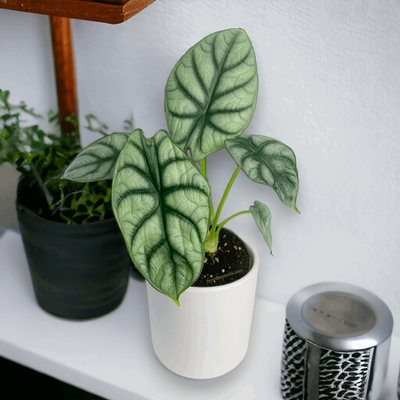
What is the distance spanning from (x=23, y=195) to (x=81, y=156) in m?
0.26

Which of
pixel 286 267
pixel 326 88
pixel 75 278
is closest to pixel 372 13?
pixel 326 88

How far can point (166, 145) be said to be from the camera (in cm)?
51

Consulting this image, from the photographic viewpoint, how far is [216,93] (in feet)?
2.16

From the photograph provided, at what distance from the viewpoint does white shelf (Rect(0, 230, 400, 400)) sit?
75cm

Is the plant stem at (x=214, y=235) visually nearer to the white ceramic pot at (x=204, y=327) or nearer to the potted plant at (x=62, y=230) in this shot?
the white ceramic pot at (x=204, y=327)

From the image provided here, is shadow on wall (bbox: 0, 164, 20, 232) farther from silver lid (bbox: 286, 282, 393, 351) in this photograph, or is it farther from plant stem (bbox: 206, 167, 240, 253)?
silver lid (bbox: 286, 282, 393, 351)

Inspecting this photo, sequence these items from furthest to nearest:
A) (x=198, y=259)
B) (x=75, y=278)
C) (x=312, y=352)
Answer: (x=75, y=278) → (x=312, y=352) → (x=198, y=259)

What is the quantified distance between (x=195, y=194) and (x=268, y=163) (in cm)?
16

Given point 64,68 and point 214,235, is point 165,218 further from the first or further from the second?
point 64,68

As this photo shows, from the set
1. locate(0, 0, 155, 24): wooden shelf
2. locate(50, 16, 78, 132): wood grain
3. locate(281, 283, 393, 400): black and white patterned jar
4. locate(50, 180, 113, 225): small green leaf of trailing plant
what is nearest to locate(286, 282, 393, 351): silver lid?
locate(281, 283, 393, 400): black and white patterned jar

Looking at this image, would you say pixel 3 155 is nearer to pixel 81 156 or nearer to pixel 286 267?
pixel 81 156

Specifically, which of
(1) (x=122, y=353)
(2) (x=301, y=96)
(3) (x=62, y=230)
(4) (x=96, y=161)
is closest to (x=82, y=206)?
(3) (x=62, y=230)

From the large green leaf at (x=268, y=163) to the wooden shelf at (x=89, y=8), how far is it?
0.23m

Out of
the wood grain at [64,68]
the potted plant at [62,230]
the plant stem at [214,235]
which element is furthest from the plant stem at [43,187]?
the plant stem at [214,235]
